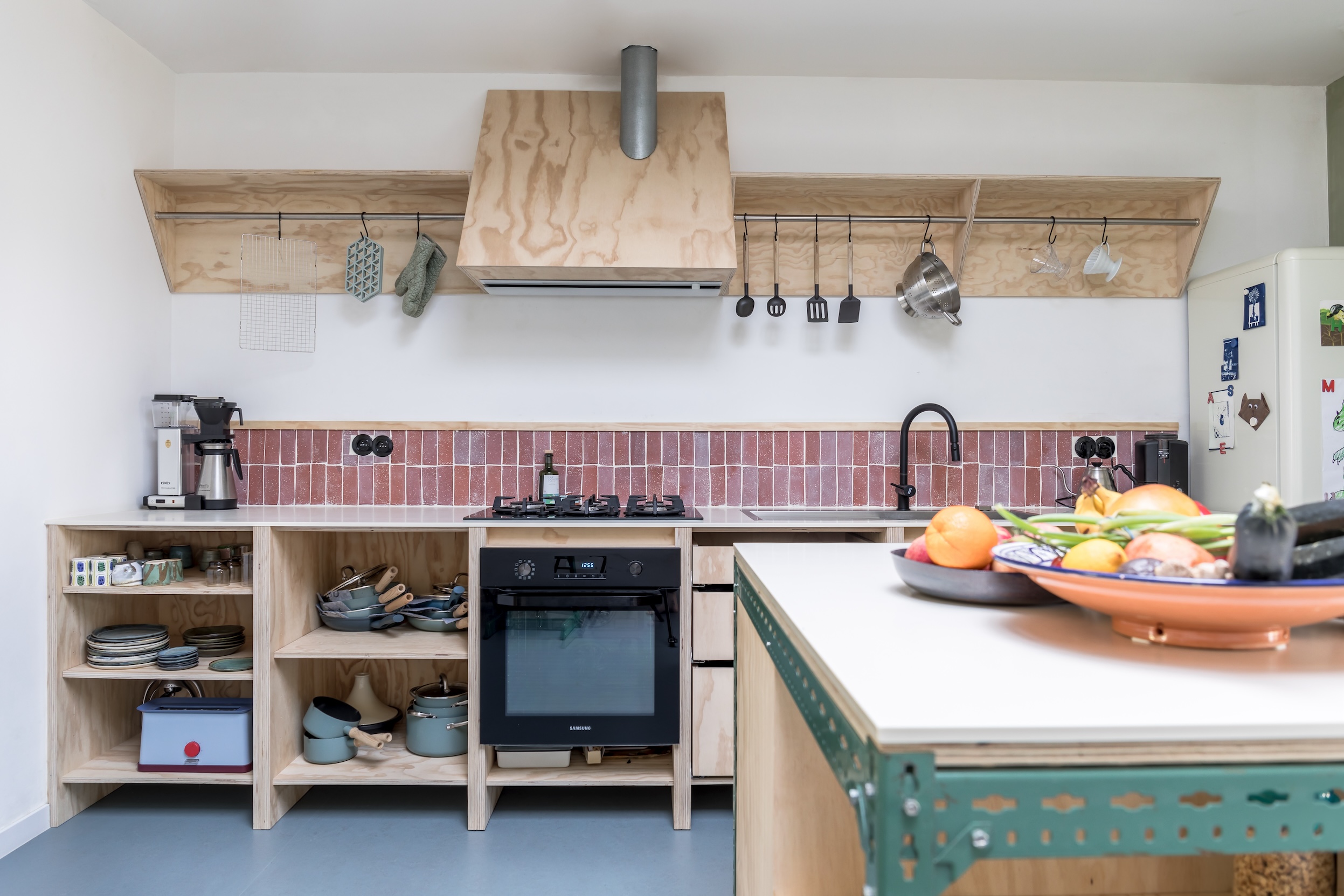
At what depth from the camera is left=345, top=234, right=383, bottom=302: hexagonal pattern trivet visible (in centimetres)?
299

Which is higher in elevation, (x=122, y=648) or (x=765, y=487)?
(x=765, y=487)

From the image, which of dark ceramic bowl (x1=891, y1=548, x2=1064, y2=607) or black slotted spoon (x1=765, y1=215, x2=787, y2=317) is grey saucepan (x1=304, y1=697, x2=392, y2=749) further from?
dark ceramic bowl (x1=891, y1=548, x2=1064, y2=607)

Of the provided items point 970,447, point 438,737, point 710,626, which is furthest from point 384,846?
point 970,447

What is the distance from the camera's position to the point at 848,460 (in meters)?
3.07

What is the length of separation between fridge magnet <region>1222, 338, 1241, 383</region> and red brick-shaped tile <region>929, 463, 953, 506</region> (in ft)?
3.23

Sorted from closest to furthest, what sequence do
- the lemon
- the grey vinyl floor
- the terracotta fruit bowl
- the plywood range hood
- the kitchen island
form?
the kitchen island → the terracotta fruit bowl → the lemon → the grey vinyl floor → the plywood range hood

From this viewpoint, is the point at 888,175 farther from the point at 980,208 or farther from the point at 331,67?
the point at 331,67

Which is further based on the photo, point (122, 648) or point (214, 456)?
point (214, 456)

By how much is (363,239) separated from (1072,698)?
2.92 metres

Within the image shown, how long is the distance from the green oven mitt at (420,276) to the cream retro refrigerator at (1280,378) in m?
2.76

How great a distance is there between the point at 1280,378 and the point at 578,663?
2.34 m

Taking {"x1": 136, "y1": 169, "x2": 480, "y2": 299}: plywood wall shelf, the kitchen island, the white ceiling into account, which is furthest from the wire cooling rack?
the kitchen island

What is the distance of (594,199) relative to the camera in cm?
265

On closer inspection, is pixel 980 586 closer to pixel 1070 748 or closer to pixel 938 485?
pixel 1070 748
